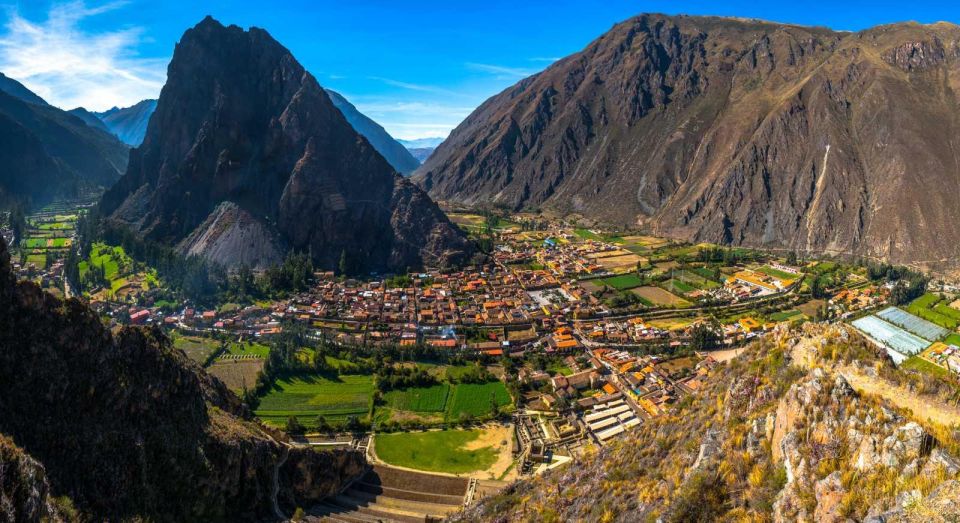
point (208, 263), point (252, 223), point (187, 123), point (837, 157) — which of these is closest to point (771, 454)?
point (208, 263)

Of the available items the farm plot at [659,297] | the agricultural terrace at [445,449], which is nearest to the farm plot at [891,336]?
the farm plot at [659,297]

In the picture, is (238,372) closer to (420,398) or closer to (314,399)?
(314,399)

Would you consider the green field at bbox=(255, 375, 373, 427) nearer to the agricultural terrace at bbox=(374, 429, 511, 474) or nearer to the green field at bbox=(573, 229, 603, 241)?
the agricultural terrace at bbox=(374, 429, 511, 474)

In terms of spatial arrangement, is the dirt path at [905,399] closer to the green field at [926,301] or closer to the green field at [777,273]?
the green field at [926,301]

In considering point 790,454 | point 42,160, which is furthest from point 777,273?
point 42,160

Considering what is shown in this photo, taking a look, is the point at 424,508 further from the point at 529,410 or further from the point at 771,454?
the point at 771,454
